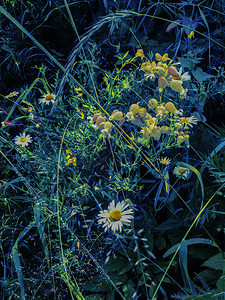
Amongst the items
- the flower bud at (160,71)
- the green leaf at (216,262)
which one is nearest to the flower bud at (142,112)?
the flower bud at (160,71)

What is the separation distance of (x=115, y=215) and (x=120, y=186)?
167 mm

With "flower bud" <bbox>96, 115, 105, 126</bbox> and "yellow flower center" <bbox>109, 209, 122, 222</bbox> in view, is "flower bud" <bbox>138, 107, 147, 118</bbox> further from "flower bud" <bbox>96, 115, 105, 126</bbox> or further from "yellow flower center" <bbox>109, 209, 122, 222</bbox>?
"yellow flower center" <bbox>109, 209, 122, 222</bbox>

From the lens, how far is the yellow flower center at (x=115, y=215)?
2.98 feet

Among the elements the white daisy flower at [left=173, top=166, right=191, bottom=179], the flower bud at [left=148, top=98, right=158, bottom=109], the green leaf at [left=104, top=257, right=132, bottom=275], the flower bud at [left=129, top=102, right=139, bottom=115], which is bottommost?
the green leaf at [left=104, top=257, right=132, bottom=275]

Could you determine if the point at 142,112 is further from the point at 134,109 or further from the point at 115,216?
the point at 115,216

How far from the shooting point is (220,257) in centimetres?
96

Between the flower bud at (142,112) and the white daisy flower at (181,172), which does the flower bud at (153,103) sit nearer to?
the flower bud at (142,112)

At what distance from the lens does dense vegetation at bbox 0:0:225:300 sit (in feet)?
3.04

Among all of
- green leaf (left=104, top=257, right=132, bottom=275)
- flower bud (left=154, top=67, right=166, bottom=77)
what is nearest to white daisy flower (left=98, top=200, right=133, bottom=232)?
green leaf (left=104, top=257, right=132, bottom=275)

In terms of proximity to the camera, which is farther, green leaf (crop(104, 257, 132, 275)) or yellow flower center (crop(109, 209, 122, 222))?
green leaf (crop(104, 257, 132, 275))

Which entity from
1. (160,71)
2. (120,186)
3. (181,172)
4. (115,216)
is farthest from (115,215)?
(160,71)

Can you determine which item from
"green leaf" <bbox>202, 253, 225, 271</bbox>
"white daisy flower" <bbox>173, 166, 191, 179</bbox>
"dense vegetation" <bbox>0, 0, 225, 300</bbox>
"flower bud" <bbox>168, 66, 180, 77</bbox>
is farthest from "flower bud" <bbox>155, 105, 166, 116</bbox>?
"green leaf" <bbox>202, 253, 225, 271</bbox>

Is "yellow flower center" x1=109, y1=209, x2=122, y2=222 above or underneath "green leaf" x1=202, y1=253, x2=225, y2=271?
above

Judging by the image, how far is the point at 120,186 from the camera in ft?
3.51
